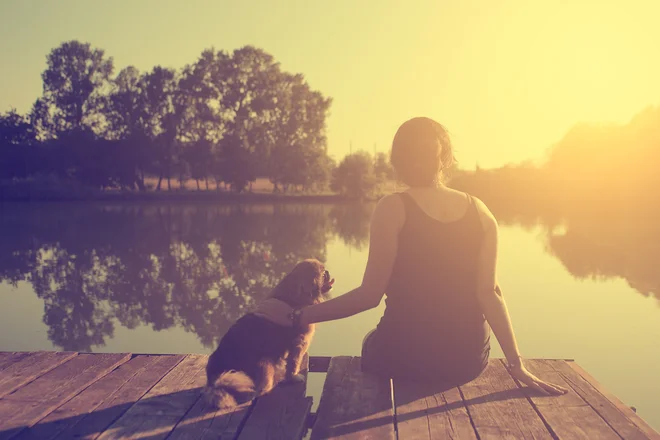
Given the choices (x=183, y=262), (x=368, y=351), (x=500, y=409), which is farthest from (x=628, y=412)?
(x=183, y=262)

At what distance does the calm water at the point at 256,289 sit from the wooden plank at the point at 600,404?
126 inches

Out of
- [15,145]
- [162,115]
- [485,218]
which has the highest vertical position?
[162,115]

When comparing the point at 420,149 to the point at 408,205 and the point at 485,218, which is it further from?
the point at 485,218

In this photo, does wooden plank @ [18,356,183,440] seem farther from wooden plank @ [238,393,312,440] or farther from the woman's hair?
the woman's hair

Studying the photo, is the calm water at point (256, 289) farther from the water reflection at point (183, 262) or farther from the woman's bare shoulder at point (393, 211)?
the woman's bare shoulder at point (393, 211)

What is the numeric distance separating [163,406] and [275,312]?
941mm

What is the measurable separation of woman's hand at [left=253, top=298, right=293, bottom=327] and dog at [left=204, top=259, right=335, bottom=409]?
0.03m

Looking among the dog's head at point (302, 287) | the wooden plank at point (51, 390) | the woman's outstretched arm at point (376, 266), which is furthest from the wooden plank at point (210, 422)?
the dog's head at point (302, 287)

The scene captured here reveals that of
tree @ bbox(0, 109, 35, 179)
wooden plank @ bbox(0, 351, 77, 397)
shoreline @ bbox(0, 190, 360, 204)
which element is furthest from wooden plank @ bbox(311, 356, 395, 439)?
tree @ bbox(0, 109, 35, 179)

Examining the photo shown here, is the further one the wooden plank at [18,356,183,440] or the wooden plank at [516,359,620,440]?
the wooden plank at [18,356,183,440]

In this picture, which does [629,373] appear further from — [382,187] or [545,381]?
[382,187]

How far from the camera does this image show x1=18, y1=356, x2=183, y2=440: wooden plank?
2.96 metres

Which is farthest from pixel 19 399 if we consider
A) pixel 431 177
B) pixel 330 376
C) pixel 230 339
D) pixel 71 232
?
pixel 71 232

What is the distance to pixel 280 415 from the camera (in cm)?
319
